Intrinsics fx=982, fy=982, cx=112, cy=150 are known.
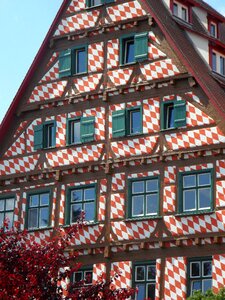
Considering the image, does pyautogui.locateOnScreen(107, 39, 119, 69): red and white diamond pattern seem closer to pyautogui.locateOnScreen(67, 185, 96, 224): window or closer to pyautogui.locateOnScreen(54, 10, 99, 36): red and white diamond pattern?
pyautogui.locateOnScreen(54, 10, 99, 36): red and white diamond pattern

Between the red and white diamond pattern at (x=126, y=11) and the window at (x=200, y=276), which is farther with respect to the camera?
the red and white diamond pattern at (x=126, y=11)

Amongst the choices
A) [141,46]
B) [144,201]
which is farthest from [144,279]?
[141,46]

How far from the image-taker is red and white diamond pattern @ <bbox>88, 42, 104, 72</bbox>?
39375 millimetres

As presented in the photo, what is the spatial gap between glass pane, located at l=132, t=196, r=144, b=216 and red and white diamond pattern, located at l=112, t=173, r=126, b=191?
2.49 ft

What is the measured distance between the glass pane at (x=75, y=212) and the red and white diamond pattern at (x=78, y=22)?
7.43 m

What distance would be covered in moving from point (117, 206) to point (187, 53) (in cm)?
641

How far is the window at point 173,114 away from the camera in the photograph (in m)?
36.2

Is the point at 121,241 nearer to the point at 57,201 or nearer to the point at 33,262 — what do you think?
the point at 57,201

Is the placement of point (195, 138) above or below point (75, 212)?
above

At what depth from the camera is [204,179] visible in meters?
35.5

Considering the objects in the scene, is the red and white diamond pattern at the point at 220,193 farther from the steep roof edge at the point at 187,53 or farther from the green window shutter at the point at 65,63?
the green window shutter at the point at 65,63

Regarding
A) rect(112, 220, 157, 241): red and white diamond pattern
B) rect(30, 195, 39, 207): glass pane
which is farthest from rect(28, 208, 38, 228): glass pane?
rect(112, 220, 157, 241): red and white diamond pattern

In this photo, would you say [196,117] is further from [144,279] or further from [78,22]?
[78,22]

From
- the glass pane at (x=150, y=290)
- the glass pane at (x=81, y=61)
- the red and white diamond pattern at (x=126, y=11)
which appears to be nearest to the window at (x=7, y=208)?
the glass pane at (x=81, y=61)
